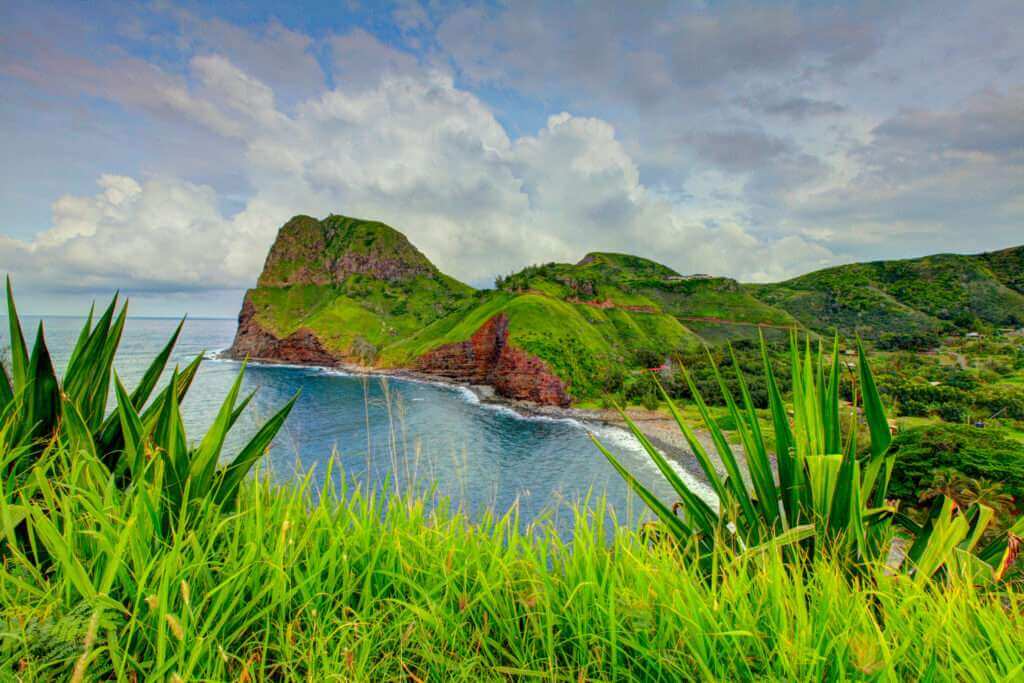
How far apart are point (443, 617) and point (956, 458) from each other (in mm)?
21753

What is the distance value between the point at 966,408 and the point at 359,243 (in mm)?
148821

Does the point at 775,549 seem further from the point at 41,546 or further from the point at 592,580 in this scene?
the point at 41,546

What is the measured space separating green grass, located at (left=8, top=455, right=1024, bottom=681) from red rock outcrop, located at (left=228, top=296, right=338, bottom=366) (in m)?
101

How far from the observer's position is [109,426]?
2666 millimetres

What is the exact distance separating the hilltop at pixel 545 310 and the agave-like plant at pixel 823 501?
5351cm

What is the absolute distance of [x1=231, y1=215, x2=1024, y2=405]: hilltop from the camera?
213ft

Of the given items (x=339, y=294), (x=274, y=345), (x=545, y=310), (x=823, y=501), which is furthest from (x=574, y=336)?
(x=339, y=294)

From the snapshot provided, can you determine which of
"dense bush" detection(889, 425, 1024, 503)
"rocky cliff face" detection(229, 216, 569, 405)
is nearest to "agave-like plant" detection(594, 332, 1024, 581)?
"dense bush" detection(889, 425, 1024, 503)

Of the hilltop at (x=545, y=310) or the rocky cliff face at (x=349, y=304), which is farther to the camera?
the hilltop at (x=545, y=310)

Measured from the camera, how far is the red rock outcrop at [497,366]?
57.2 m

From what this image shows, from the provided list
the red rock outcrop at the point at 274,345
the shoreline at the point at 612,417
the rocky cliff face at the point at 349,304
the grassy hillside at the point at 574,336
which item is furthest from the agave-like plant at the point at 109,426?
the red rock outcrop at the point at 274,345

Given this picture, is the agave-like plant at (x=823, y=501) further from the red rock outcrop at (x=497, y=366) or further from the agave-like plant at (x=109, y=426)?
the red rock outcrop at (x=497, y=366)

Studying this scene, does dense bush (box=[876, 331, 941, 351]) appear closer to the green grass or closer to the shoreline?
the shoreline

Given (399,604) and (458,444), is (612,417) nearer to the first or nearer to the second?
(458,444)
